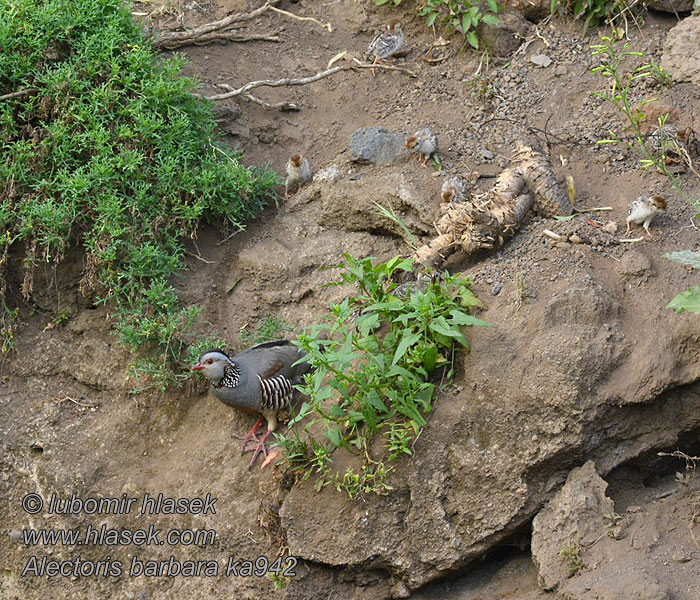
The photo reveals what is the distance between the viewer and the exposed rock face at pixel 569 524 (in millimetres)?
4609

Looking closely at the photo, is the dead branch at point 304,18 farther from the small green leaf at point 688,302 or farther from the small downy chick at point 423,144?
the small green leaf at point 688,302

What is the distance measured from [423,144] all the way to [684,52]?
79.2 inches

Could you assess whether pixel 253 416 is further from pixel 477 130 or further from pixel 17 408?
pixel 477 130

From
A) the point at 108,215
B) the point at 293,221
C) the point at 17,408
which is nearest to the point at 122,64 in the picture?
the point at 108,215

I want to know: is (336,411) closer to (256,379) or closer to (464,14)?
(256,379)

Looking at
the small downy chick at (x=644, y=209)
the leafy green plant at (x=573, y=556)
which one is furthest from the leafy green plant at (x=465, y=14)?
the leafy green plant at (x=573, y=556)

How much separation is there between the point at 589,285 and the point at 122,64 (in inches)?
148

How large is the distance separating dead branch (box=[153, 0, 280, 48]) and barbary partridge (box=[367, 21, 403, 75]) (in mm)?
1094

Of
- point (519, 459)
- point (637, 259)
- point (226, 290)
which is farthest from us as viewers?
point (226, 290)

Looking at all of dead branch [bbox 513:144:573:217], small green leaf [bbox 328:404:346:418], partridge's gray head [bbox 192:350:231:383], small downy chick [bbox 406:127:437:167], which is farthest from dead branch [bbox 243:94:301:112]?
small green leaf [bbox 328:404:346:418]

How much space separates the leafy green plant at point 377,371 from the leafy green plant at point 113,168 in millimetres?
1162

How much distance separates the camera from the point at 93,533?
5.54m

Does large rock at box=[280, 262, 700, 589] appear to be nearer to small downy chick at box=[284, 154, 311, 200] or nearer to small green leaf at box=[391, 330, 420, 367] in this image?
small green leaf at box=[391, 330, 420, 367]

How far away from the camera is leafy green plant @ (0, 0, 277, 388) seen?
582 centimetres
